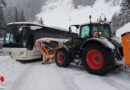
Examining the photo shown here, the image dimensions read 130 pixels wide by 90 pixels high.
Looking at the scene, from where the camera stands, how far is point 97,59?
434cm

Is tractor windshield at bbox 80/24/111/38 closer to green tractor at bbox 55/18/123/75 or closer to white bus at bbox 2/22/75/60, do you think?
green tractor at bbox 55/18/123/75

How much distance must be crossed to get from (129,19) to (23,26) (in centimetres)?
2863

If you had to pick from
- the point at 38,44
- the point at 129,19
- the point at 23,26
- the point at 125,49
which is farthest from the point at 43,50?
the point at 129,19

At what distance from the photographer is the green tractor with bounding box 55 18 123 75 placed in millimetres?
4031

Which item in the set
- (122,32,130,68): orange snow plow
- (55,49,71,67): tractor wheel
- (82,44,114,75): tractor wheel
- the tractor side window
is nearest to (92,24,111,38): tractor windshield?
the tractor side window

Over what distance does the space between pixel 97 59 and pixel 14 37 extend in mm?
5905

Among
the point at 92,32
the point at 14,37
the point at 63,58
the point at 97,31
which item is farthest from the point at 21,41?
the point at 97,31

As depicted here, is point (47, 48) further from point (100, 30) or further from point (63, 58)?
point (100, 30)

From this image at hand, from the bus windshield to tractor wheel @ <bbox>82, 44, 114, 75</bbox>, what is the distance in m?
4.56

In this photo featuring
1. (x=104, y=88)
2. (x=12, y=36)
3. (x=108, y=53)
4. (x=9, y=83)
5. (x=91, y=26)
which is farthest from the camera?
(x=12, y=36)

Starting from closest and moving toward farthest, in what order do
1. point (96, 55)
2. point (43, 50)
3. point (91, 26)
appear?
point (96, 55) → point (91, 26) → point (43, 50)

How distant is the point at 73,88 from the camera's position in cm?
318

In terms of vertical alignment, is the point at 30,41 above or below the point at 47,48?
above

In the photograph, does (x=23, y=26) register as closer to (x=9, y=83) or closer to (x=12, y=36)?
(x=12, y=36)
